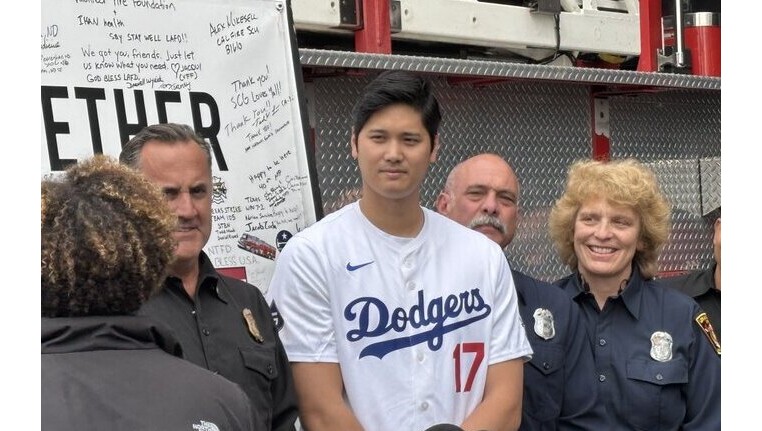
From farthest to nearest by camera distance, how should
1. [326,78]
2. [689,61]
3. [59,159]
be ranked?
[689,61] → [326,78] → [59,159]

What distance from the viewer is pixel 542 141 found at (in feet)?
19.5

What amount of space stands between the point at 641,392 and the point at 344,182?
4.79 feet

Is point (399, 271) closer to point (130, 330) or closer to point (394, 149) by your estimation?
point (394, 149)

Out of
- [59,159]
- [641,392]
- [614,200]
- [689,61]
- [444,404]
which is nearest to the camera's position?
[444,404]

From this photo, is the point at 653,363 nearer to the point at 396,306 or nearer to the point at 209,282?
the point at 396,306

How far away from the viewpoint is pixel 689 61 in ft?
20.8

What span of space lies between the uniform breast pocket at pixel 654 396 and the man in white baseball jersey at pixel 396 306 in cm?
55

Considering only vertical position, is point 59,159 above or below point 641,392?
above

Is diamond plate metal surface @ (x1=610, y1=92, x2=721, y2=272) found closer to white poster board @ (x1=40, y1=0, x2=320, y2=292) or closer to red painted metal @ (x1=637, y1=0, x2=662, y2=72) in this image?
red painted metal @ (x1=637, y1=0, x2=662, y2=72)

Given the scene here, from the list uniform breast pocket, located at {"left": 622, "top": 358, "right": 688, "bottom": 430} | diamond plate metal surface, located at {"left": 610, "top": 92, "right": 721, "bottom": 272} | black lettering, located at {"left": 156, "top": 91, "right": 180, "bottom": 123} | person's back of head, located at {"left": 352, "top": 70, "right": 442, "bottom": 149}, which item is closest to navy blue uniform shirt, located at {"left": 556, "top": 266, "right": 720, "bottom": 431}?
uniform breast pocket, located at {"left": 622, "top": 358, "right": 688, "bottom": 430}

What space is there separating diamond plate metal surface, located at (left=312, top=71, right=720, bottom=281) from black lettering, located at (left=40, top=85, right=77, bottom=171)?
4.23 ft

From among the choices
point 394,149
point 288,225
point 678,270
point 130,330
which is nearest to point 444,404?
point 394,149

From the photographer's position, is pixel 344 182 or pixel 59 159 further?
pixel 344 182

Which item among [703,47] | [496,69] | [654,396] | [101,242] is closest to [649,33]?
[703,47]
